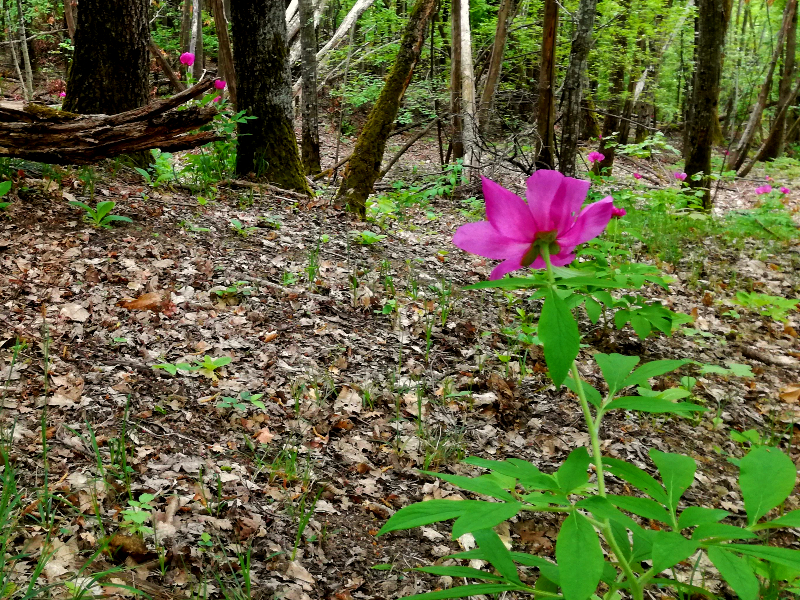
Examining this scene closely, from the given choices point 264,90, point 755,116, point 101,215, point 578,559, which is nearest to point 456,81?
point 264,90

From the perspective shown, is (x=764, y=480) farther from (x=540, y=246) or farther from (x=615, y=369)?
(x=540, y=246)

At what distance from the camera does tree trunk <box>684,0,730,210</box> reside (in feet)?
22.6

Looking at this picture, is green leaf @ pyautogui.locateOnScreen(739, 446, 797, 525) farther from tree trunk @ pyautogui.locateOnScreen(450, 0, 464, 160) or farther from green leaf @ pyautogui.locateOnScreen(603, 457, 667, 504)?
tree trunk @ pyautogui.locateOnScreen(450, 0, 464, 160)

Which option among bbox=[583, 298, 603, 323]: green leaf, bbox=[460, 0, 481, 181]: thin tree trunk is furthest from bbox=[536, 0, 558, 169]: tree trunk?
bbox=[583, 298, 603, 323]: green leaf

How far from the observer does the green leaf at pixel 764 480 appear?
93 centimetres

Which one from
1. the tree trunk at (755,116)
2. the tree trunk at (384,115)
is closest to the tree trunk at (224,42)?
the tree trunk at (384,115)

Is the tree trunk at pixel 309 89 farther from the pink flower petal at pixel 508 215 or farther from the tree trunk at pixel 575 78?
the pink flower petal at pixel 508 215

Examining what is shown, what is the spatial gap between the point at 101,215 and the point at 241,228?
1.02m

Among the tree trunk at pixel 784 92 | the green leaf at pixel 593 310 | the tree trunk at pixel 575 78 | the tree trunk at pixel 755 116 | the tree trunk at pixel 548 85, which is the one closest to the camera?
the green leaf at pixel 593 310

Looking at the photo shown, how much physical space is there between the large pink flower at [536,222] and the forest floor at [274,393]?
134 centimetres

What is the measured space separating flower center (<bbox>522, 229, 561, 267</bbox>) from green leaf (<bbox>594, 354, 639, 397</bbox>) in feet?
1.17

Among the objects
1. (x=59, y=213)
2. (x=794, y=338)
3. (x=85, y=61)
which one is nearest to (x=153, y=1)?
(x=85, y=61)

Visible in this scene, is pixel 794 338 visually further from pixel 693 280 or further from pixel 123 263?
pixel 123 263

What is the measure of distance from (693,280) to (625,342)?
5.23 feet
